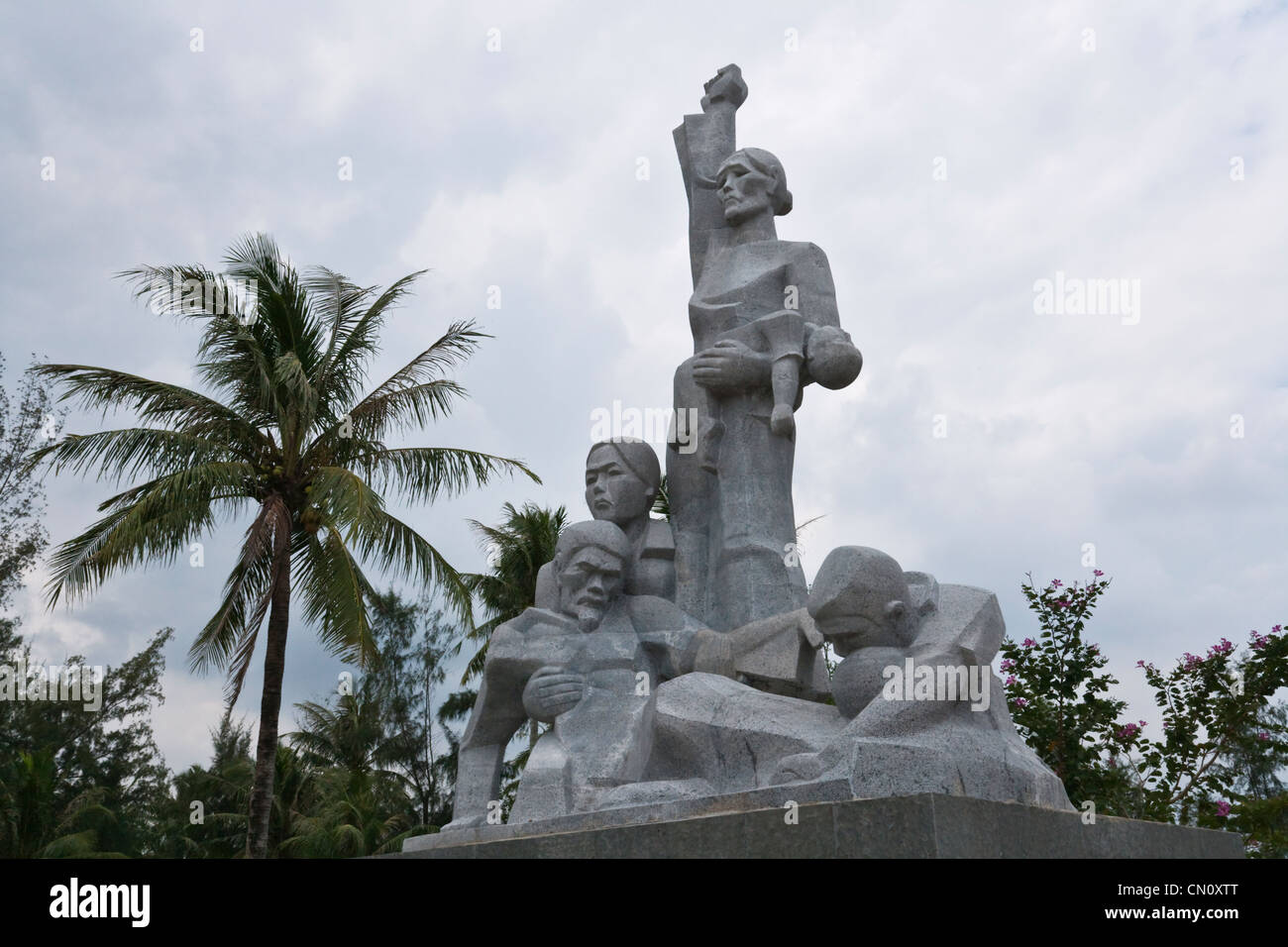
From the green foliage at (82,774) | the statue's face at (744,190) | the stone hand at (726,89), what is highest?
the stone hand at (726,89)

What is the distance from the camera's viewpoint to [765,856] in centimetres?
336

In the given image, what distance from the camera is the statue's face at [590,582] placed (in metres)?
5.10

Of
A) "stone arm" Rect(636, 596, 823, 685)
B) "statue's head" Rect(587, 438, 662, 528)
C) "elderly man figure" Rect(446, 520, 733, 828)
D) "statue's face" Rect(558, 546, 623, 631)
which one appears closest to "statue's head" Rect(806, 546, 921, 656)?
"stone arm" Rect(636, 596, 823, 685)

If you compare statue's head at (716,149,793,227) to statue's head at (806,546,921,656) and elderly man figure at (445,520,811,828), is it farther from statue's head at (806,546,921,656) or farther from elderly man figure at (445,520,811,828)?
statue's head at (806,546,921,656)

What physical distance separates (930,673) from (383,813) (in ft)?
76.0

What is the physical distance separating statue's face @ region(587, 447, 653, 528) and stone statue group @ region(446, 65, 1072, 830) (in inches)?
0.4

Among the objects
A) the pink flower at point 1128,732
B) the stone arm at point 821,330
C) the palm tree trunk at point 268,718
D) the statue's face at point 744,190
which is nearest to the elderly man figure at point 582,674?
the stone arm at point 821,330

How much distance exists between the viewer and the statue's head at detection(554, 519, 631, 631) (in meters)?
5.11

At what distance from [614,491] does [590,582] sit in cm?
57

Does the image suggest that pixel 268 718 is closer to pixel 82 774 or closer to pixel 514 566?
pixel 514 566

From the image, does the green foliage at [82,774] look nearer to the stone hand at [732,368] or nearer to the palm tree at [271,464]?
the palm tree at [271,464]

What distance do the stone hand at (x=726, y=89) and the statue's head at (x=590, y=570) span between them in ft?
9.34

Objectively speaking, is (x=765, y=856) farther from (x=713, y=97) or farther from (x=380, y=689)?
(x=380, y=689)
